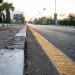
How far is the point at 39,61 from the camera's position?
7297 millimetres

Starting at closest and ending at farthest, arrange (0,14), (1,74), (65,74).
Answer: (1,74)
(65,74)
(0,14)

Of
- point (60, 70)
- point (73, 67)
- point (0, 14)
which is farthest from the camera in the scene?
point (0, 14)

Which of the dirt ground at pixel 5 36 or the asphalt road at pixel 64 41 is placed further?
the dirt ground at pixel 5 36

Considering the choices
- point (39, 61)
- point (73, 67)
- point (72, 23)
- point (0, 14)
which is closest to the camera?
point (73, 67)

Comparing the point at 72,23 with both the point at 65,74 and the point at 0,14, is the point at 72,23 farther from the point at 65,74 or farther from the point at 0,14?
the point at 65,74

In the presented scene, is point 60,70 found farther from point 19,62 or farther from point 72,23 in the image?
point 72,23

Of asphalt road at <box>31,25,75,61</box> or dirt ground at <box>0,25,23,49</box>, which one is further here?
dirt ground at <box>0,25,23,49</box>

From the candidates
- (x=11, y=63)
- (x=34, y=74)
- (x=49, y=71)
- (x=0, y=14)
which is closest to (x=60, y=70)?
(x=49, y=71)

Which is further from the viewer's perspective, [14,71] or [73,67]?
[73,67]

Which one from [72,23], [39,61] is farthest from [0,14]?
[39,61]

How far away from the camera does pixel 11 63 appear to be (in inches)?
240

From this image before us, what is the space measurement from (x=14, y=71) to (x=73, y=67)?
59.0 inches

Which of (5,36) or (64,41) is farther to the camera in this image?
(5,36)

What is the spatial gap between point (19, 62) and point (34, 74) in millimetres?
807
